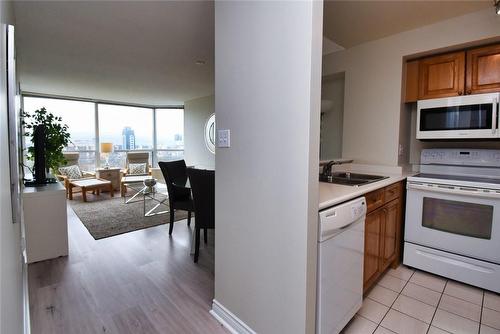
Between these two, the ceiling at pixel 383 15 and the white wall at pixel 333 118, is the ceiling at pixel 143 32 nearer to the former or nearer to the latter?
Answer: the ceiling at pixel 383 15

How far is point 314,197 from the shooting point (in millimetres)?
1291

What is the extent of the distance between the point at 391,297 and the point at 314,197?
1.39m

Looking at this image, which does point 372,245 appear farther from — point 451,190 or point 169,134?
point 169,134

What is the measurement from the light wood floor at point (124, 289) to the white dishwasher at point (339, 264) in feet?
2.35

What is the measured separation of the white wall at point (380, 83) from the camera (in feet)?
7.72

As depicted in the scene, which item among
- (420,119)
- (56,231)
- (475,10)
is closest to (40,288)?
(56,231)

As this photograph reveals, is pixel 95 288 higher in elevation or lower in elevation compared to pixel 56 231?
lower

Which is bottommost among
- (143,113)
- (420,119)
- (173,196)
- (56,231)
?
(56,231)

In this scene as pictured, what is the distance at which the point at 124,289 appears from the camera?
2.11 meters

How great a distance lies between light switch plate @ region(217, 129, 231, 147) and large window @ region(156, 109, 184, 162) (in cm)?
660

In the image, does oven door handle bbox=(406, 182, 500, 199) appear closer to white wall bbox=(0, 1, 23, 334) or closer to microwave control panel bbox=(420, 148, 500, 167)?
microwave control panel bbox=(420, 148, 500, 167)

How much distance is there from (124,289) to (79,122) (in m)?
5.86

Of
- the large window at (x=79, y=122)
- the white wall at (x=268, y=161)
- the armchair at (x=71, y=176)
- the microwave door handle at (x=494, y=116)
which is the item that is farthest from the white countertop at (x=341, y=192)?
the large window at (x=79, y=122)

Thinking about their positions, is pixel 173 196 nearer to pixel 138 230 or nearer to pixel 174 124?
pixel 138 230
